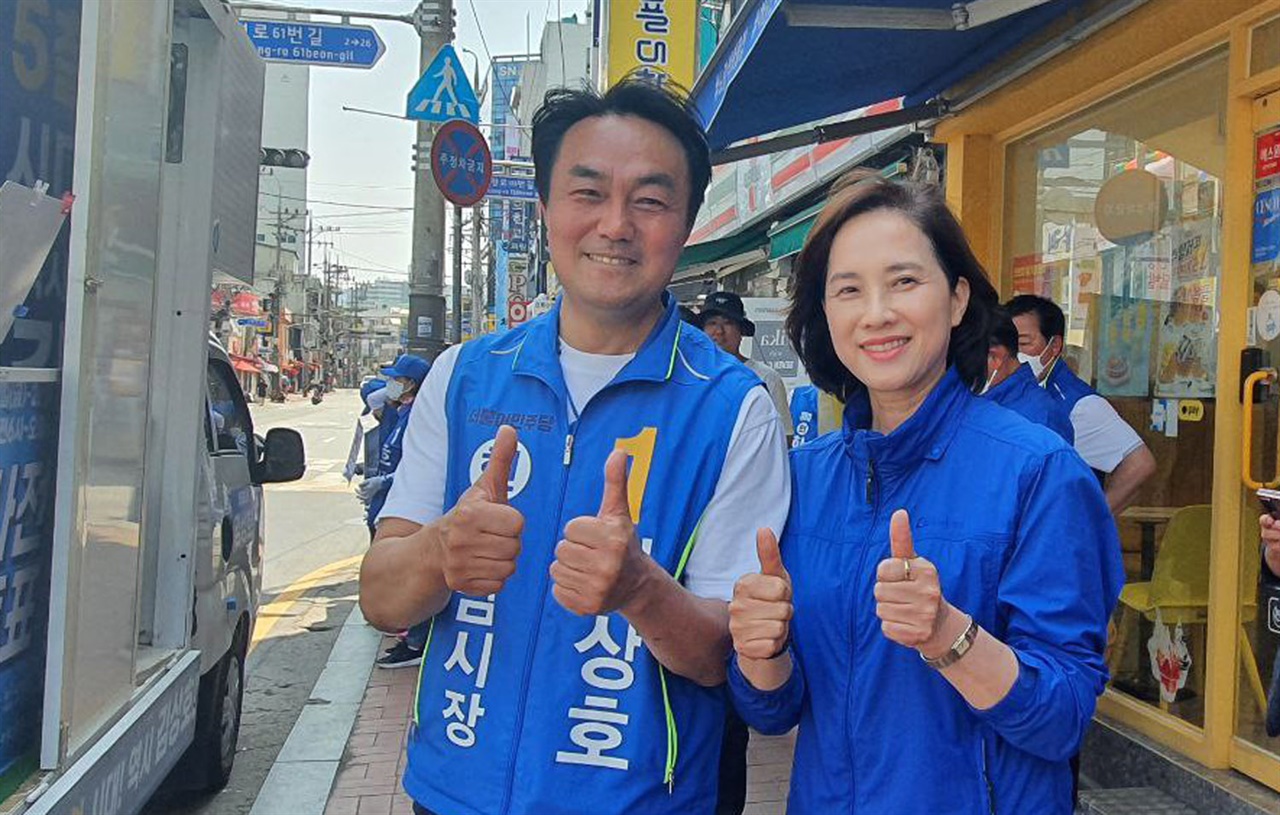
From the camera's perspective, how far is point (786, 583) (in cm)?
135

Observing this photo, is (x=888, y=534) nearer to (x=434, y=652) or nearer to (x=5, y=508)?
(x=434, y=652)

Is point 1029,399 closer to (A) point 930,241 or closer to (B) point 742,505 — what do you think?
(A) point 930,241

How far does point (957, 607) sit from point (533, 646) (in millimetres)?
624

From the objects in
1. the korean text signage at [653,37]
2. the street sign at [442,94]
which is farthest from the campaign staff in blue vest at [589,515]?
the korean text signage at [653,37]

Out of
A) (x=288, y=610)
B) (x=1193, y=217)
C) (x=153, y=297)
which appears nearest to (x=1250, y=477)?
(x=1193, y=217)

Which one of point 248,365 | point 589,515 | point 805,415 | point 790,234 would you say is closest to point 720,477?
point 589,515

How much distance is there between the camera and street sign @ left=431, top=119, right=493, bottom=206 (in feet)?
24.9

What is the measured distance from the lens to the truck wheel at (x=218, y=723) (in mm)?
3997

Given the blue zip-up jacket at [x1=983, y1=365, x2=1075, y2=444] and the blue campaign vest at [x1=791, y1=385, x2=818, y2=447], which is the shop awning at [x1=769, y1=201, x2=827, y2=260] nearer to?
the blue campaign vest at [x1=791, y1=385, x2=818, y2=447]

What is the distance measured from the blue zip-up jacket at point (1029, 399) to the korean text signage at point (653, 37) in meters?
5.60

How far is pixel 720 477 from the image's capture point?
1565mm

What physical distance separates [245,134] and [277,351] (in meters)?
62.9

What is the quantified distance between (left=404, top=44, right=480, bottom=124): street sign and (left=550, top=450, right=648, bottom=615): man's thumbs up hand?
23.7 ft

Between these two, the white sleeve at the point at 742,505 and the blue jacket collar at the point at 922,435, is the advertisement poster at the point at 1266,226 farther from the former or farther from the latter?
the white sleeve at the point at 742,505
